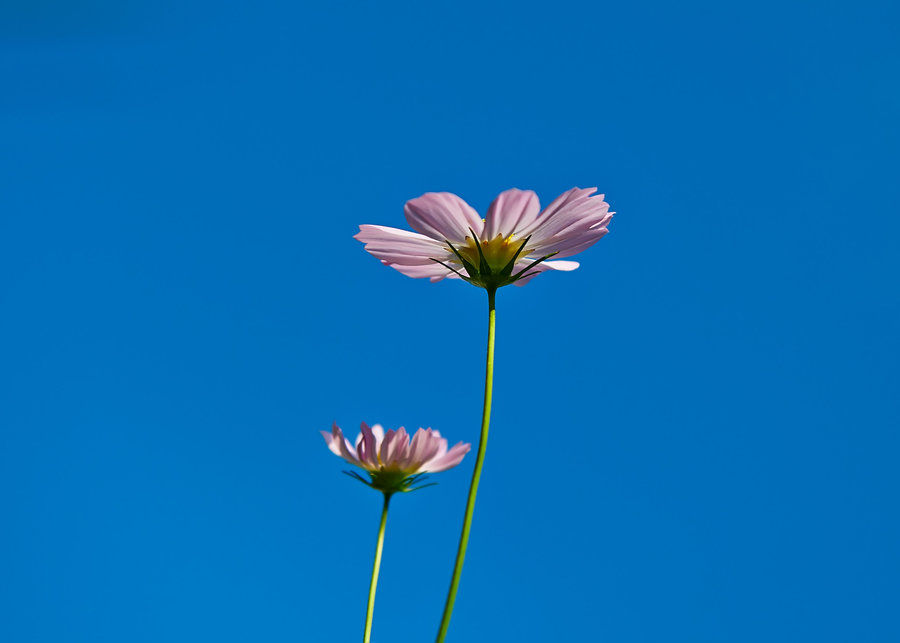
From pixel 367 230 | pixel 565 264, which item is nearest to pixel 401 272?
pixel 367 230

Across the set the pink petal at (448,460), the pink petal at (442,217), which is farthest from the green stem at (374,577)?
the pink petal at (442,217)

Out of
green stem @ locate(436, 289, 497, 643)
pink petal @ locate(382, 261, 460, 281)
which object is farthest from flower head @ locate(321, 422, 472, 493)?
green stem @ locate(436, 289, 497, 643)

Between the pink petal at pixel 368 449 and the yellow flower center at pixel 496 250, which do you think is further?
the pink petal at pixel 368 449

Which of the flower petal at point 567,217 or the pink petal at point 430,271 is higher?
the flower petal at point 567,217

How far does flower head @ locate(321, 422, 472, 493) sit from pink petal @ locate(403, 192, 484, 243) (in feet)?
0.78

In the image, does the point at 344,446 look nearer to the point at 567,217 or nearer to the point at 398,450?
the point at 398,450

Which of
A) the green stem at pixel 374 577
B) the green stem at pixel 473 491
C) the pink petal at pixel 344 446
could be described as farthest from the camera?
the pink petal at pixel 344 446

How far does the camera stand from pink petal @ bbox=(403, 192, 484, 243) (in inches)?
20.6

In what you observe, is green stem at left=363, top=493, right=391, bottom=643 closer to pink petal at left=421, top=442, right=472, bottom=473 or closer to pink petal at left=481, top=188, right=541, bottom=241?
pink petal at left=421, top=442, right=472, bottom=473

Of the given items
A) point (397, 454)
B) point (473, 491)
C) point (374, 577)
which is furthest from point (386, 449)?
point (473, 491)

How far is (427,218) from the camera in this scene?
541 millimetres

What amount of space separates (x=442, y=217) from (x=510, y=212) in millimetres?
55

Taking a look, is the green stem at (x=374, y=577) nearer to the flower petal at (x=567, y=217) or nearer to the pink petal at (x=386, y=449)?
the pink petal at (x=386, y=449)

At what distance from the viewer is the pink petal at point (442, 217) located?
1.71 feet
